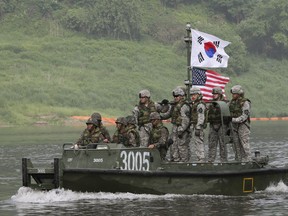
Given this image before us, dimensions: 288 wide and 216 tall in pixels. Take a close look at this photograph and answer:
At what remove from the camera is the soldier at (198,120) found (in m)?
22.6

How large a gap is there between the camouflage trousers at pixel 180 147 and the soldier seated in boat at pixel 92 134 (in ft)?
5.49

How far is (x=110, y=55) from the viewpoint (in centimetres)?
9706

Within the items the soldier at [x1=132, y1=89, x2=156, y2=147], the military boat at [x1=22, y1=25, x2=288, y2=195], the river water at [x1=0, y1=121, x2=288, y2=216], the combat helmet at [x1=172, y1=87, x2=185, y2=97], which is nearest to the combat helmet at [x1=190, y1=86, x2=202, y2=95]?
the combat helmet at [x1=172, y1=87, x2=185, y2=97]

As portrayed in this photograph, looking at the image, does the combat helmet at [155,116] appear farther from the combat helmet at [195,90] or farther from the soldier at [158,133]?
the combat helmet at [195,90]

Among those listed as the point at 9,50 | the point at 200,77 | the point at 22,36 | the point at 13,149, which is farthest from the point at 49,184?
the point at 22,36

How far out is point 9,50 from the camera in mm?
92375

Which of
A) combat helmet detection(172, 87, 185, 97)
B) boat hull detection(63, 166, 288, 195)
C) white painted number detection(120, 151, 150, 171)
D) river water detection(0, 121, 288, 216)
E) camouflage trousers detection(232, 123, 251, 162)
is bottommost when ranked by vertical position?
river water detection(0, 121, 288, 216)

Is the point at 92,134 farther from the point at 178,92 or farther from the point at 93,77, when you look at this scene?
the point at 93,77

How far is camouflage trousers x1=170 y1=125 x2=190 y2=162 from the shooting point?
2302 cm

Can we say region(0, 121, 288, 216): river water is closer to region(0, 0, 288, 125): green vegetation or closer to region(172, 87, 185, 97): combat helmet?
region(172, 87, 185, 97): combat helmet

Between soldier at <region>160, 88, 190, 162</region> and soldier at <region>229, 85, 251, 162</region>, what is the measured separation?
3.84 feet

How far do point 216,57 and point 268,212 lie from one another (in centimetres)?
492

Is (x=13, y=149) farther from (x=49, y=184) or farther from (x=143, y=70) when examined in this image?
(x=143, y=70)

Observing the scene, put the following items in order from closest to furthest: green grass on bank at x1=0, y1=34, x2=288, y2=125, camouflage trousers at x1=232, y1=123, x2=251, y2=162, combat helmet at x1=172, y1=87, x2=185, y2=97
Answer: combat helmet at x1=172, y1=87, x2=185, y2=97 < camouflage trousers at x1=232, y1=123, x2=251, y2=162 < green grass on bank at x1=0, y1=34, x2=288, y2=125
